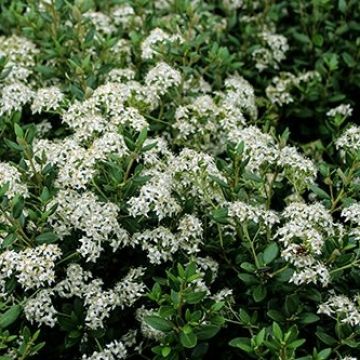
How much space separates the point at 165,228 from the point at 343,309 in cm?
73

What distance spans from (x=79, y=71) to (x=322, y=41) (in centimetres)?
158

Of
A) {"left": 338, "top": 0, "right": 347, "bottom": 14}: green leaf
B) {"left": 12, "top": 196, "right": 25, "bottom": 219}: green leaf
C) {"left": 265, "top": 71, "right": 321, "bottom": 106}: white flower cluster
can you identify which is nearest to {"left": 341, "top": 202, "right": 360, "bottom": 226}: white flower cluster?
{"left": 12, "top": 196, "right": 25, "bottom": 219}: green leaf

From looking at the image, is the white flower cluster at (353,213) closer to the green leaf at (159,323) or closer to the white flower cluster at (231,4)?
the green leaf at (159,323)

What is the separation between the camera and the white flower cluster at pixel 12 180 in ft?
10.2

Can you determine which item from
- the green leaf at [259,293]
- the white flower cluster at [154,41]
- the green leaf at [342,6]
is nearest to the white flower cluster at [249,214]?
the green leaf at [259,293]

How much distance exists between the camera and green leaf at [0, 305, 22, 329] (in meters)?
2.88

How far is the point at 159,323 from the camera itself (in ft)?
9.19

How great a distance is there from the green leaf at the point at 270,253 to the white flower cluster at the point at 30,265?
0.76 meters

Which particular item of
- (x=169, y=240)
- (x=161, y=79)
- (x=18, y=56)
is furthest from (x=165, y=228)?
(x=18, y=56)

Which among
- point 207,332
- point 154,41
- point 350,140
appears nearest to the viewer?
point 207,332

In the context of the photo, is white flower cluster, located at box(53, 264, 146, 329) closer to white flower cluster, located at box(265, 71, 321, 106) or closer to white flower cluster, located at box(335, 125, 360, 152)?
white flower cluster, located at box(335, 125, 360, 152)

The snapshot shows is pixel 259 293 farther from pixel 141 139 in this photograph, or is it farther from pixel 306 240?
pixel 141 139

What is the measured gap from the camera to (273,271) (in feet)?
9.87

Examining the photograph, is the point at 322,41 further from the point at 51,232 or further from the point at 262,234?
the point at 51,232
